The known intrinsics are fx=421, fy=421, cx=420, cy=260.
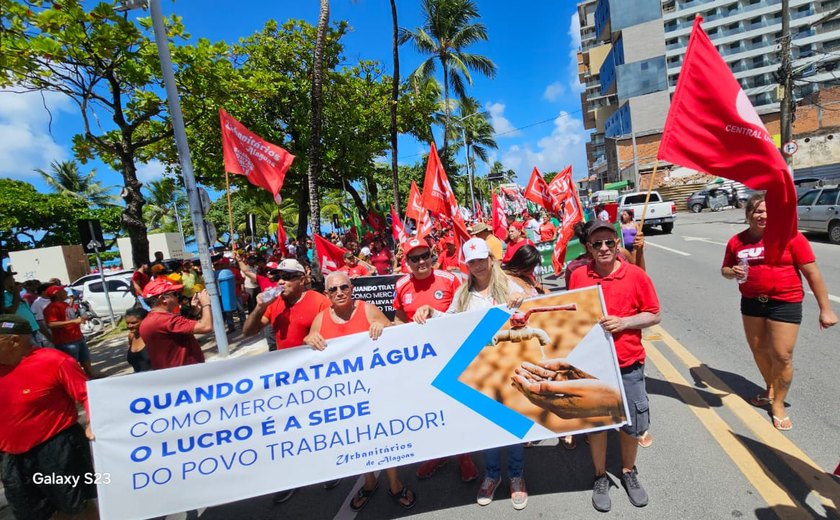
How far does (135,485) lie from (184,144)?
5.69 m

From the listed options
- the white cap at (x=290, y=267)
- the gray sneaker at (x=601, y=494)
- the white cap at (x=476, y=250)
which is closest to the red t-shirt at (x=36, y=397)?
the white cap at (x=290, y=267)

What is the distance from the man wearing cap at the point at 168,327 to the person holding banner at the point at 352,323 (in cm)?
98

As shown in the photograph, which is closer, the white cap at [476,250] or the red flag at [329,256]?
the white cap at [476,250]

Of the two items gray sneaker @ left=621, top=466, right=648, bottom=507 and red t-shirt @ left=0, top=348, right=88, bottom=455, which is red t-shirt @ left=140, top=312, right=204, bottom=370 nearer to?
red t-shirt @ left=0, top=348, right=88, bottom=455

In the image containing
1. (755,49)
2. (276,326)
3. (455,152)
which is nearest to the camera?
(276,326)

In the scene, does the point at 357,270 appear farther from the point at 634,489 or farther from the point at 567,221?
the point at 634,489

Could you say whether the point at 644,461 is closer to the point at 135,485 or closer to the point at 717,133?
the point at 717,133

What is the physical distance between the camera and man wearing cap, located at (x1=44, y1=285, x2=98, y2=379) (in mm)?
6102

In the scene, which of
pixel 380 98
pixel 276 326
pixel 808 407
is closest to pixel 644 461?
pixel 808 407

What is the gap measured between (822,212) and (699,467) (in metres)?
12.9

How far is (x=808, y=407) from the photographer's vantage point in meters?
3.39

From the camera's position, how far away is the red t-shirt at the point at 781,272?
3148 mm

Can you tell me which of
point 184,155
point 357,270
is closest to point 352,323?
point 357,270

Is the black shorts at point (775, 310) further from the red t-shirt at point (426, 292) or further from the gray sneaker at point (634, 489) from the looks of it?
the red t-shirt at point (426, 292)
